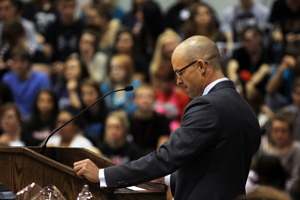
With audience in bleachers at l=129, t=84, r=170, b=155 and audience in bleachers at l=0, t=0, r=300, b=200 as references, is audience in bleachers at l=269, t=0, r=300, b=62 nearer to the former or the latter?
audience in bleachers at l=0, t=0, r=300, b=200

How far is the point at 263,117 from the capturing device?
5.84 m

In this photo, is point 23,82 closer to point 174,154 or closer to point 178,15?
point 178,15

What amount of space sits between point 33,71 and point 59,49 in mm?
1161

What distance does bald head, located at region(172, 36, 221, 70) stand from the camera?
9.33 feet

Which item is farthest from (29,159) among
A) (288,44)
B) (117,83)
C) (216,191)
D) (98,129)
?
(288,44)

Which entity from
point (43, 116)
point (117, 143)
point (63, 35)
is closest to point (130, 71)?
point (43, 116)

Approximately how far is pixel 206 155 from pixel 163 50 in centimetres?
423

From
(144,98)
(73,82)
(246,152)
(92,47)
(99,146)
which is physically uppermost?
(92,47)

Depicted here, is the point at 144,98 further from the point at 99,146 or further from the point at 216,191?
the point at 216,191

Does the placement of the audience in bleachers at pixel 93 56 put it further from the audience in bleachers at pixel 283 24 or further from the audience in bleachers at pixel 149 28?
the audience in bleachers at pixel 283 24

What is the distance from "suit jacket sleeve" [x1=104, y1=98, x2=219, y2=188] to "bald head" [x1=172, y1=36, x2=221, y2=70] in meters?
0.31

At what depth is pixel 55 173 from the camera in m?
2.80

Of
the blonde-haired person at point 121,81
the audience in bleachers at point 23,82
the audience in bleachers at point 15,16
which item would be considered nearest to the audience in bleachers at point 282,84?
the blonde-haired person at point 121,81

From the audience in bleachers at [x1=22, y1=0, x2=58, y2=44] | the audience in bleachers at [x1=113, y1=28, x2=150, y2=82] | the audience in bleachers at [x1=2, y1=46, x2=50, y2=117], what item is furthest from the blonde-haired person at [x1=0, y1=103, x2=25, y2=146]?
the audience in bleachers at [x1=22, y1=0, x2=58, y2=44]
